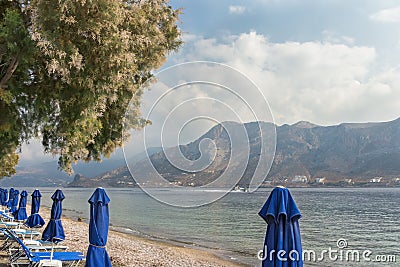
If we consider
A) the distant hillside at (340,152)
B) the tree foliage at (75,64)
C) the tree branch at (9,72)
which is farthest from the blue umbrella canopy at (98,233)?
the distant hillside at (340,152)

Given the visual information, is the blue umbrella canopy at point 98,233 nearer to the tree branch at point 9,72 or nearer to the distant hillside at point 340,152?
the tree branch at point 9,72

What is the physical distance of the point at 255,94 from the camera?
7141 mm

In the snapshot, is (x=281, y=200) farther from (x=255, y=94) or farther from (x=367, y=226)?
(x=367, y=226)

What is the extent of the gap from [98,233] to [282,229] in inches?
173

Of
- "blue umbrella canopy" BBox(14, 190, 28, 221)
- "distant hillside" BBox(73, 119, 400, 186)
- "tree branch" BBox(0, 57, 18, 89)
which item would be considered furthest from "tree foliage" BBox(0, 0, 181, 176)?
"distant hillside" BBox(73, 119, 400, 186)

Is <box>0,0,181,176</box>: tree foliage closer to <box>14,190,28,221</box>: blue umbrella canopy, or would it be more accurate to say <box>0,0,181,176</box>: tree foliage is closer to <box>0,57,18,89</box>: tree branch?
<box>0,57,18,89</box>: tree branch

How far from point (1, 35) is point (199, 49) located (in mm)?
4339

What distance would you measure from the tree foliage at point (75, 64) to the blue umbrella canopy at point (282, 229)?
4.61 meters

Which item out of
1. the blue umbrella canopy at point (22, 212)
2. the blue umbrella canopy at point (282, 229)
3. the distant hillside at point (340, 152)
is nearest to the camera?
the blue umbrella canopy at point (282, 229)

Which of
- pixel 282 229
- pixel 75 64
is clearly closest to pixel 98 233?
pixel 75 64

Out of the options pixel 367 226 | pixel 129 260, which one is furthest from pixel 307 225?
pixel 129 260

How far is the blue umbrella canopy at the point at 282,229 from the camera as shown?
580cm

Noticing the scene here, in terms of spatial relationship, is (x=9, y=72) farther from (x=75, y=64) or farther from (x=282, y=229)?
(x=282, y=229)

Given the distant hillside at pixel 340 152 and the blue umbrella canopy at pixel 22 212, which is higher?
the distant hillside at pixel 340 152
